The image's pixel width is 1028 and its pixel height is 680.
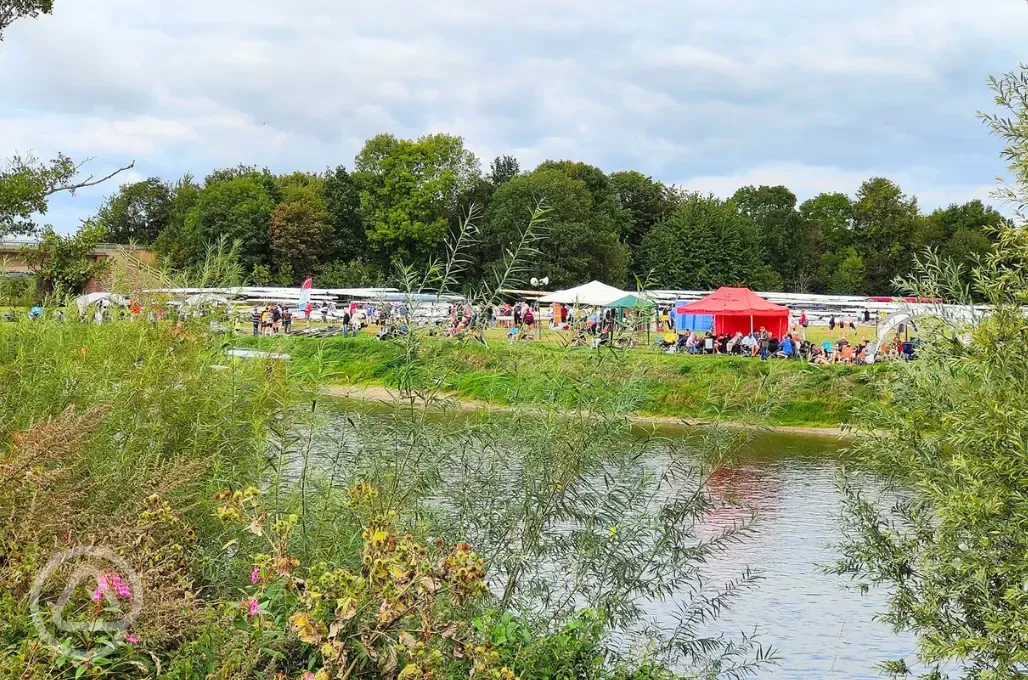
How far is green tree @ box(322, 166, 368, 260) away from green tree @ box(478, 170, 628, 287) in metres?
10.2

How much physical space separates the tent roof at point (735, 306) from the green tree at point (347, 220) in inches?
1797

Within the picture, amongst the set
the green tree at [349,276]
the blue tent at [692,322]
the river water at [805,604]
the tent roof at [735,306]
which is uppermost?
the green tree at [349,276]

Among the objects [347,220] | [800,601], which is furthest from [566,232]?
[800,601]

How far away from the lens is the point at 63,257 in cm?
1102

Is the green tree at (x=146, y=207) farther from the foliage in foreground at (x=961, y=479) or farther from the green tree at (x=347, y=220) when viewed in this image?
the foliage in foreground at (x=961, y=479)


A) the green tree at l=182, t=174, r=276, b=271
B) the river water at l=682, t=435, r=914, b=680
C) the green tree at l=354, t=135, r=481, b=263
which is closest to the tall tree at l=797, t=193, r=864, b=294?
the green tree at l=354, t=135, r=481, b=263

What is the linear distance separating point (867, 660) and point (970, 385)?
6027 millimetres

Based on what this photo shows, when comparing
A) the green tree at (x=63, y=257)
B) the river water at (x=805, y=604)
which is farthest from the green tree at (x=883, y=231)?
the green tree at (x=63, y=257)

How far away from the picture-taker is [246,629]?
545 centimetres

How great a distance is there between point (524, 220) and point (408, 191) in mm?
15563

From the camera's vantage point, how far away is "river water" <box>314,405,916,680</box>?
11.9 m

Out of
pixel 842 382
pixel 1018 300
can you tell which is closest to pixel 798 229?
pixel 842 382

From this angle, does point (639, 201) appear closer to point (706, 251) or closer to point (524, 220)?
point (706, 251)

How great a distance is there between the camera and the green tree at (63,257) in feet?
35.9
